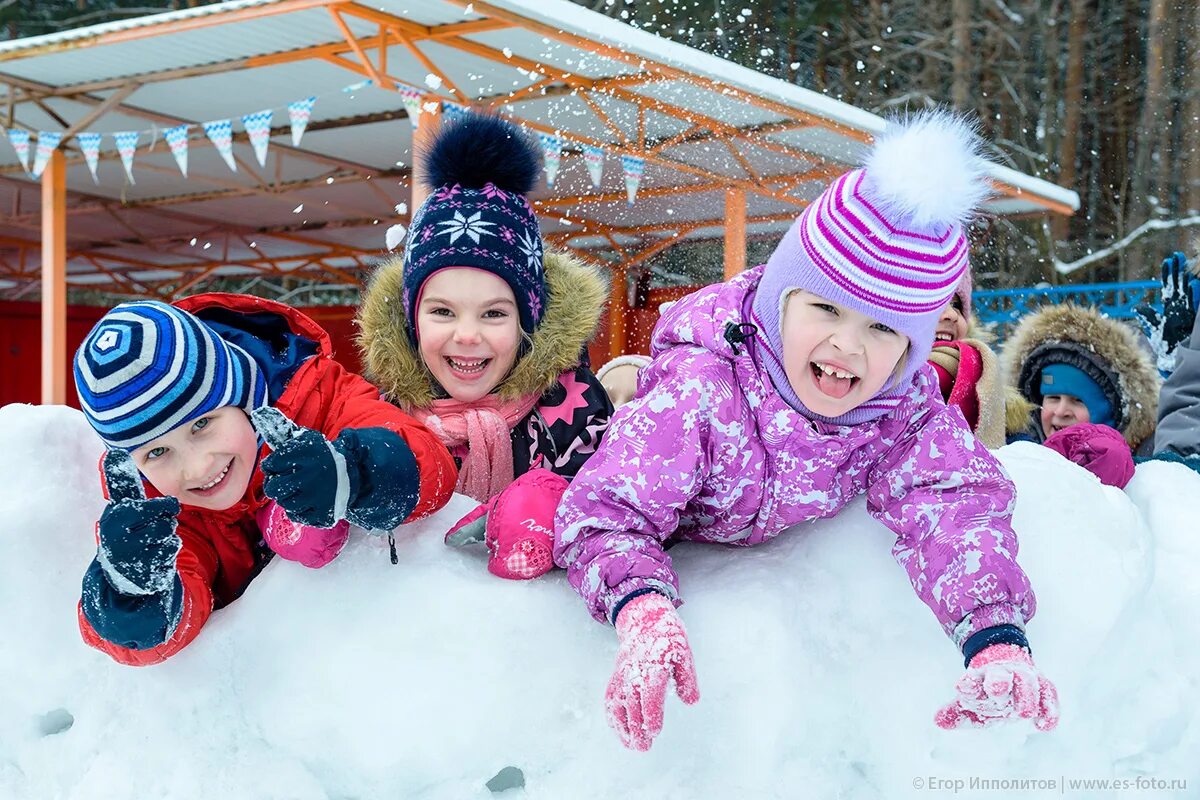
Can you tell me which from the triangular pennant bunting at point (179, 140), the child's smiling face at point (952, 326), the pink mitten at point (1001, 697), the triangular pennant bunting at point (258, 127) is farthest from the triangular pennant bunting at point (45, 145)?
the pink mitten at point (1001, 697)

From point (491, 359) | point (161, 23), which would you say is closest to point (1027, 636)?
point (491, 359)

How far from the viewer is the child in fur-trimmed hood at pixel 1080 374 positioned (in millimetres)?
3304

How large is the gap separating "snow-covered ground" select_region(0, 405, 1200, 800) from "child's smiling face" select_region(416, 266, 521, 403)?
0.50 m

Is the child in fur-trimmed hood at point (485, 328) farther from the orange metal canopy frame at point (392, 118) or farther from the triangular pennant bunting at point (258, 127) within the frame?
the triangular pennant bunting at point (258, 127)

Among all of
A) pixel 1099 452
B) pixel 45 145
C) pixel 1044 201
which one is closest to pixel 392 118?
pixel 45 145

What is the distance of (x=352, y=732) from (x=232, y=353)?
606 mm

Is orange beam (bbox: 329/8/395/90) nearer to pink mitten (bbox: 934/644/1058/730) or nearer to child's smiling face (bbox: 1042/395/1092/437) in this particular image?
child's smiling face (bbox: 1042/395/1092/437)

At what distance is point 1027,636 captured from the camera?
151 cm

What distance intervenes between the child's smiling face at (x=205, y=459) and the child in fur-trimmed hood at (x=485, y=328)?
1.62 feet

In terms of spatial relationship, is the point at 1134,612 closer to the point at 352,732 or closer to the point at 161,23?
the point at 352,732

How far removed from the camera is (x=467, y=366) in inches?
82.4

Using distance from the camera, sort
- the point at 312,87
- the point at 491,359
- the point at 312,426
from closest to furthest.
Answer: the point at 312,426 < the point at 491,359 < the point at 312,87

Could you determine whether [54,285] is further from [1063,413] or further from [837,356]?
[837,356]

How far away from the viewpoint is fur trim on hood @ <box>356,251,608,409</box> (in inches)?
83.3
